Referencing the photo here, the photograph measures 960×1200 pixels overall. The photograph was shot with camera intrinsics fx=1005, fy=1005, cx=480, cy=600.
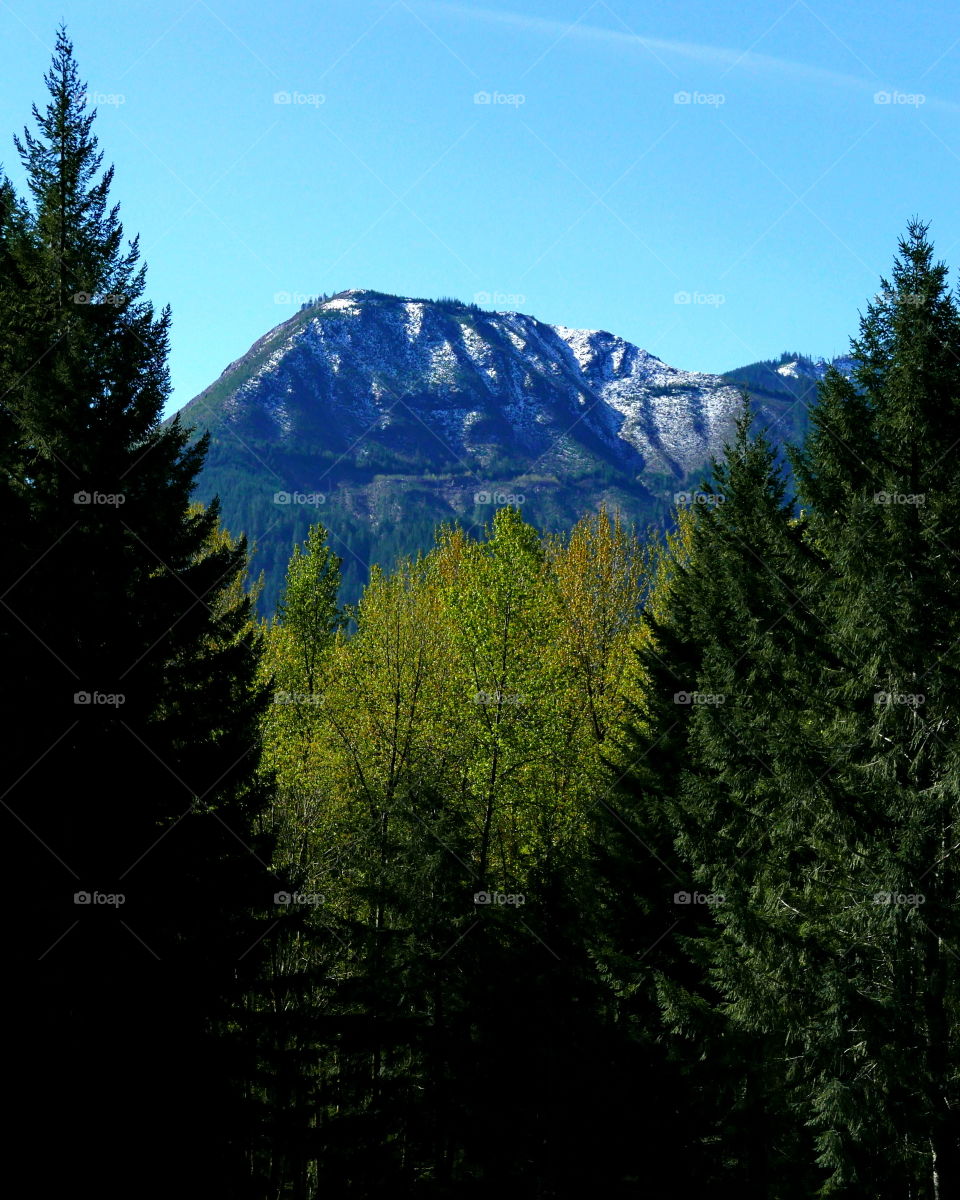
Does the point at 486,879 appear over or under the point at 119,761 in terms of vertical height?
under

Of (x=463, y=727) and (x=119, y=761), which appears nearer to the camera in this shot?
(x=119, y=761)

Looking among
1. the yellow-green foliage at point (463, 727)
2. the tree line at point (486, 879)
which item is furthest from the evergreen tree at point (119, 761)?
the yellow-green foliage at point (463, 727)

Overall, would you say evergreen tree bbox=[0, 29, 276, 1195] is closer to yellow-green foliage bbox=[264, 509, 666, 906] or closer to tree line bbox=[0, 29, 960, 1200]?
tree line bbox=[0, 29, 960, 1200]

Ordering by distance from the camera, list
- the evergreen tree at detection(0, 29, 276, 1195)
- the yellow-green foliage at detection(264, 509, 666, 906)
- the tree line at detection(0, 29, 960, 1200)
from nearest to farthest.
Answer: the evergreen tree at detection(0, 29, 276, 1195)
the tree line at detection(0, 29, 960, 1200)
the yellow-green foliage at detection(264, 509, 666, 906)

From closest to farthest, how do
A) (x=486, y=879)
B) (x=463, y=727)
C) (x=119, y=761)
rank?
(x=119, y=761), (x=486, y=879), (x=463, y=727)

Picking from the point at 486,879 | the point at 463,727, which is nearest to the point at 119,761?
the point at 486,879

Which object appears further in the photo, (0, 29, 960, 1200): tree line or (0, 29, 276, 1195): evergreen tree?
(0, 29, 960, 1200): tree line

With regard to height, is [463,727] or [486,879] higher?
[463,727]

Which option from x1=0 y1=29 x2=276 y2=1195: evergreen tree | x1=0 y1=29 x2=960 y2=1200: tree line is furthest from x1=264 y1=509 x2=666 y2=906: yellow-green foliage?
x1=0 y1=29 x2=276 y2=1195: evergreen tree

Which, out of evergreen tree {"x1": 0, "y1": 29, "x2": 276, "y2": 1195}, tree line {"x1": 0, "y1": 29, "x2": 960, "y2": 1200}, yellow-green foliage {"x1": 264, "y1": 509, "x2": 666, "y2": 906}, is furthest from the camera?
yellow-green foliage {"x1": 264, "y1": 509, "x2": 666, "y2": 906}

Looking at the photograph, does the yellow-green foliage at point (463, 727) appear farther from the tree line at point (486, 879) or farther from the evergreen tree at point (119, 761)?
the evergreen tree at point (119, 761)

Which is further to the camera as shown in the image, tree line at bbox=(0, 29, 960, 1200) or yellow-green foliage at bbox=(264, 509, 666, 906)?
yellow-green foliage at bbox=(264, 509, 666, 906)

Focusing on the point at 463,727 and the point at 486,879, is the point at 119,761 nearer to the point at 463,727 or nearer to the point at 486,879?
the point at 486,879

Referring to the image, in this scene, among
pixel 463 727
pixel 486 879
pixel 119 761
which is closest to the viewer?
pixel 119 761
